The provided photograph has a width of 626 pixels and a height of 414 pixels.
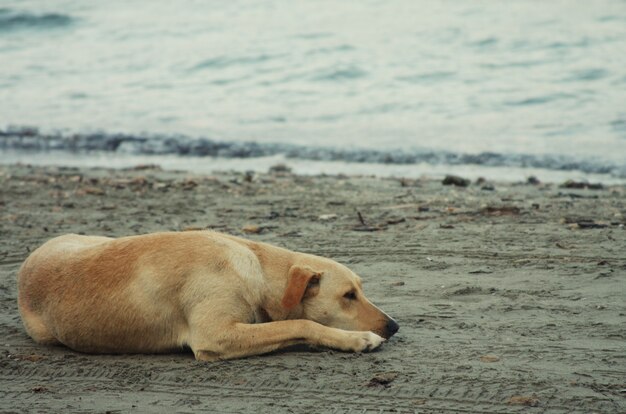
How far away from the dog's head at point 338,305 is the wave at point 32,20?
2734cm

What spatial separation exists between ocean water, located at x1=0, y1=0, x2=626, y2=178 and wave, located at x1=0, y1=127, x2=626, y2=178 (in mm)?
35

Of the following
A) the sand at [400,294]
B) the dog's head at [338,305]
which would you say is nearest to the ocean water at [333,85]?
the sand at [400,294]

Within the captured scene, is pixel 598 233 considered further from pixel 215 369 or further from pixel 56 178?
pixel 56 178

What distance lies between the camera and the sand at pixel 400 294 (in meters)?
4.37

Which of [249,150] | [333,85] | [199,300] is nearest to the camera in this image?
[199,300]

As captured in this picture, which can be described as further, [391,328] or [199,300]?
[391,328]

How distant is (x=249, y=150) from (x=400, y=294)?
902cm

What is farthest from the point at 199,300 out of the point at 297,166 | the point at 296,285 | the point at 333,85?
the point at 333,85

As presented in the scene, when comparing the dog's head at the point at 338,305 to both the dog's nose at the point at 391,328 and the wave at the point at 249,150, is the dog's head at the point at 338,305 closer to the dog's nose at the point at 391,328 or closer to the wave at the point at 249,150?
the dog's nose at the point at 391,328

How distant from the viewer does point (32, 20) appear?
30750mm

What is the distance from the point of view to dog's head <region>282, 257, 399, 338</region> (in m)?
5.20

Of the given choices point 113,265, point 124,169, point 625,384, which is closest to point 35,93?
point 124,169

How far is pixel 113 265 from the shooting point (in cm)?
520

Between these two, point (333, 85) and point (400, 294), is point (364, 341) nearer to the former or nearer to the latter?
point (400, 294)
